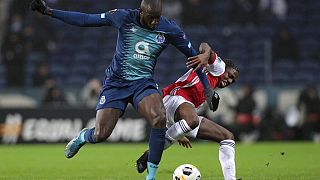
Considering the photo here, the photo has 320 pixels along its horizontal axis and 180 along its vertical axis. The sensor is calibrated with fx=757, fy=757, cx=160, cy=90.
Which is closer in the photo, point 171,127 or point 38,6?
point 38,6

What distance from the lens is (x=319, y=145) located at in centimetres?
1664

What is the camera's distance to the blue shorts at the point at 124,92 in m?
8.28

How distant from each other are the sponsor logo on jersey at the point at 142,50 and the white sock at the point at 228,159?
128cm

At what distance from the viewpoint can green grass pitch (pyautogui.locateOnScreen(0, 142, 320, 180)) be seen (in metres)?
9.69

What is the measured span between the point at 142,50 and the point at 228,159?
1514mm

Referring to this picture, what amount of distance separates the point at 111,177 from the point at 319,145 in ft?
27.3

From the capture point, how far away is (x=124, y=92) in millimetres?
8398

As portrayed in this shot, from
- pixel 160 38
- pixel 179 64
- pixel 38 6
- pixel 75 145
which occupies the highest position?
pixel 38 6

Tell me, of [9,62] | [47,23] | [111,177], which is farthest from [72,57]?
[111,177]

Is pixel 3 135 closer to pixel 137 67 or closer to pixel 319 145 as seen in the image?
pixel 319 145

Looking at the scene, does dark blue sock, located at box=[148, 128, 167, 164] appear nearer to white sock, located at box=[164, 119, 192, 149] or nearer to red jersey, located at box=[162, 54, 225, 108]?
white sock, located at box=[164, 119, 192, 149]

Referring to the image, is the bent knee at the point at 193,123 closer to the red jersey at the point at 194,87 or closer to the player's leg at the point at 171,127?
the player's leg at the point at 171,127

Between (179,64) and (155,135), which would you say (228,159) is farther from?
(179,64)

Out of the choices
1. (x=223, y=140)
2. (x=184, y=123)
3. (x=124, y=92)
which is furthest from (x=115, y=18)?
(x=223, y=140)
